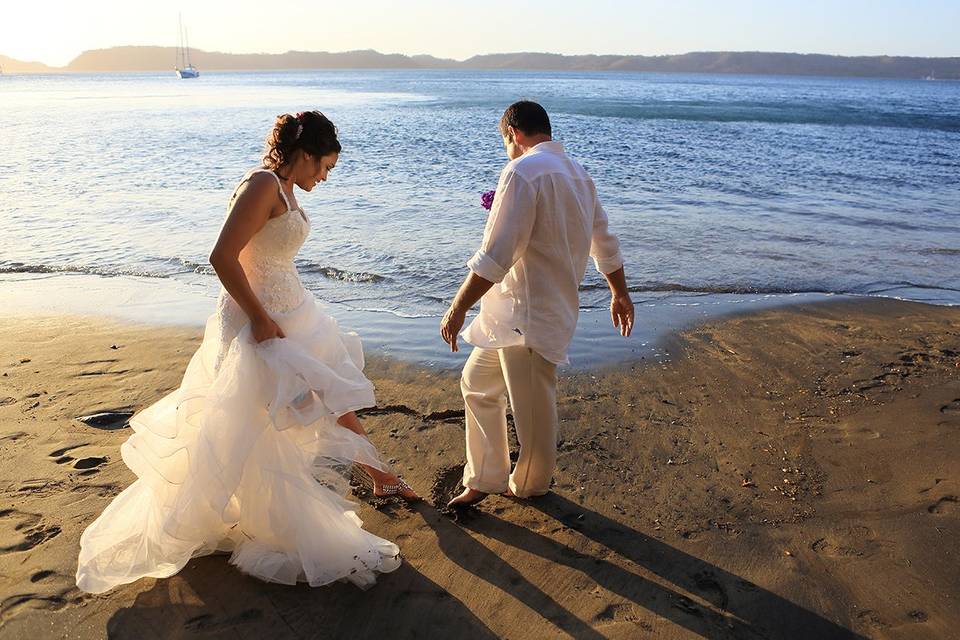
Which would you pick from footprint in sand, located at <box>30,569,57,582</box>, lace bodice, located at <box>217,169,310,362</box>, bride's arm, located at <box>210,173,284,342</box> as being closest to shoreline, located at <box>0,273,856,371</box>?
lace bodice, located at <box>217,169,310,362</box>

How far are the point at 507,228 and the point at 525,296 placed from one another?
1.28ft

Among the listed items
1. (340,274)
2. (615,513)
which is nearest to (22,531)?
(615,513)

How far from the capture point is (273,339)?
331 cm

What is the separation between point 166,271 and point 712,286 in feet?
20.9

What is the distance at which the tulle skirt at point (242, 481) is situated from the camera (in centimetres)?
317

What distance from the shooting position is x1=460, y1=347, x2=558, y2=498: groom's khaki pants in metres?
3.78

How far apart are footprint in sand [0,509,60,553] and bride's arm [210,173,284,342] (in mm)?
1454

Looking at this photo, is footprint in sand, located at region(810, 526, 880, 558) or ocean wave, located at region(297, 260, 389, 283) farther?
ocean wave, located at region(297, 260, 389, 283)

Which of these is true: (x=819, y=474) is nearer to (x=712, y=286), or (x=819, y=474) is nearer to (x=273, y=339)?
(x=273, y=339)

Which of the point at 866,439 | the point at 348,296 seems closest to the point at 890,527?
the point at 866,439

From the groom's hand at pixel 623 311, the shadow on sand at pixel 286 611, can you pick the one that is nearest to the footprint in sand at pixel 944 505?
the groom's hand at pixel 623 311

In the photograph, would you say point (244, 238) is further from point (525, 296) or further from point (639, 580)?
point (639, 580)

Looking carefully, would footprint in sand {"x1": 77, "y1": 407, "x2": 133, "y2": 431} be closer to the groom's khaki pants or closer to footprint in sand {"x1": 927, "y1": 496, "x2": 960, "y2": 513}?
the groom's khaki pants

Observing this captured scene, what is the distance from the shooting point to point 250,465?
325 centimetres
